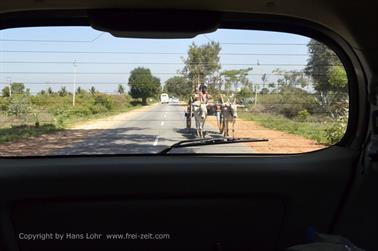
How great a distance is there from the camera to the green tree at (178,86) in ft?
10.0

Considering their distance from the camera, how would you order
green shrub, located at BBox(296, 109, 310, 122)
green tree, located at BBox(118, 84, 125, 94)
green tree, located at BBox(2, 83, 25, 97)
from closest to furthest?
green tree, located at BBox(2, 83, 25, 97)
green tree, located at BBox(118, 84, 125, 94)
green shrub, located at BBox(296, 109, 310, 122)

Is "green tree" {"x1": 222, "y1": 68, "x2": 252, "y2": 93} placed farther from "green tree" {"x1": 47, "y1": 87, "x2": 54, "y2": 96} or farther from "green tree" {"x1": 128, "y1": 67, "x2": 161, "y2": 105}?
"green tree" {"x1": 47, "y1": 87, "x2": 54, "y2": 96}

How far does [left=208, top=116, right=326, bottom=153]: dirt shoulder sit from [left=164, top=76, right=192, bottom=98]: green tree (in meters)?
0.22

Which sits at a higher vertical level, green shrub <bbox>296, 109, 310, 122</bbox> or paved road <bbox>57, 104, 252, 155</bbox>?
green shrub <bbox>296, 109, 310, 122</bbox>

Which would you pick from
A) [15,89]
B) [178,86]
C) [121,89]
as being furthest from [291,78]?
[15,89]

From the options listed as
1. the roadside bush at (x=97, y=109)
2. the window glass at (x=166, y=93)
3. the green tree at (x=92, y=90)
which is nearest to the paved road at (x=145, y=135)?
the window glass at (x=166, y=93)

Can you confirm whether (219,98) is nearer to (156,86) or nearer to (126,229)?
(156,86)

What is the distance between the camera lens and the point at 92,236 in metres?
2.97

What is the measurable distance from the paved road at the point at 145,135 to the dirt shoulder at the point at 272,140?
76 millimetres

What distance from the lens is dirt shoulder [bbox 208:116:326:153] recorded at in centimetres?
307

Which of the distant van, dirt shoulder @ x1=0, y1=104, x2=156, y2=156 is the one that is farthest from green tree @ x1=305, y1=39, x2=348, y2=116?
dirt shoulder @ x1=0, y1=104, x2=156, y2=156

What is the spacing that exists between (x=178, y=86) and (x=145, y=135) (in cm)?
35

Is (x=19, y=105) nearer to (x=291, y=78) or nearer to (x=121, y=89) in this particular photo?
(x=121, y=89)

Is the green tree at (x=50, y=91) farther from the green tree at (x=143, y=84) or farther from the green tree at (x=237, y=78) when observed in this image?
the green tree at (x=237, y=78)
